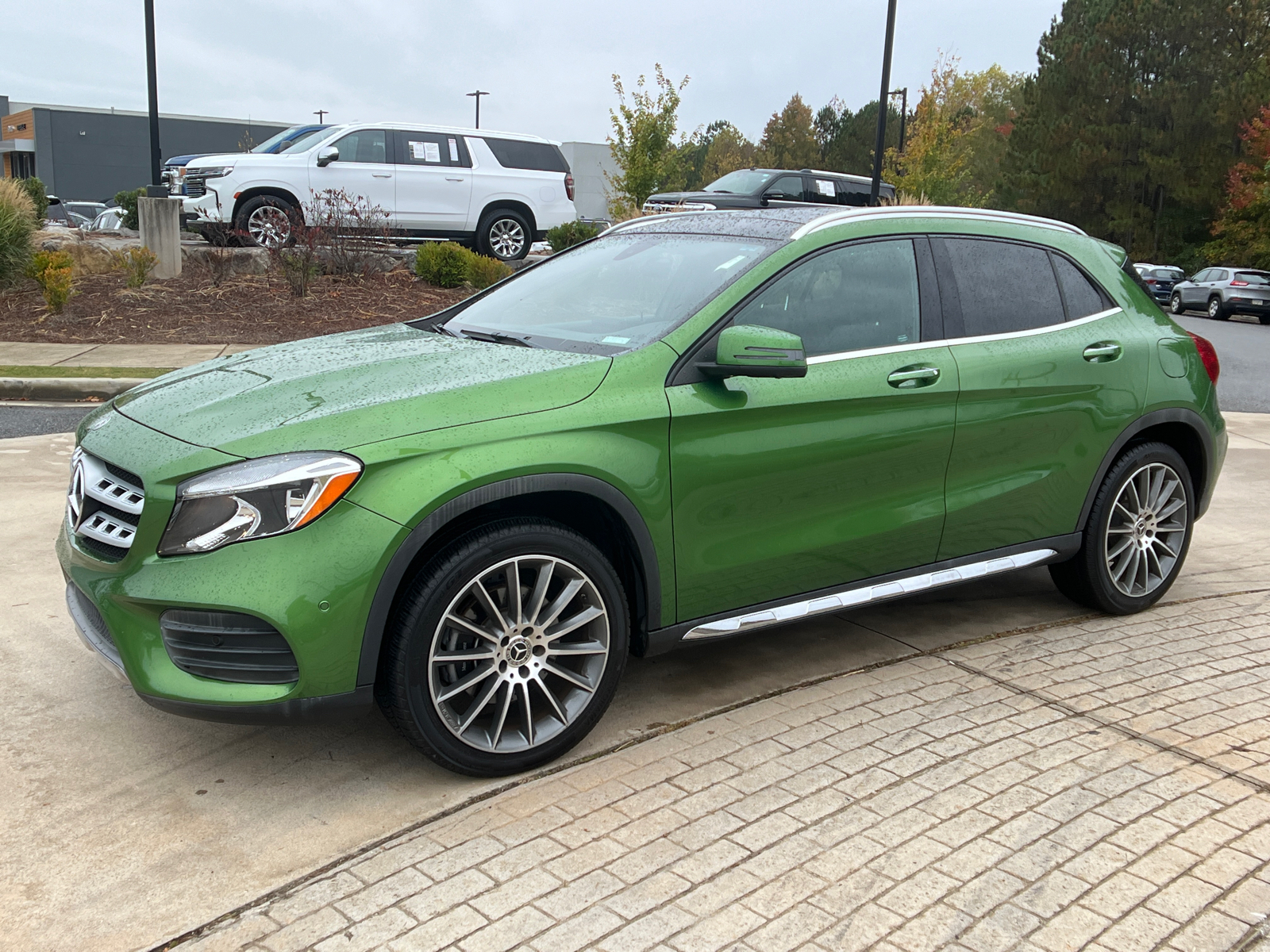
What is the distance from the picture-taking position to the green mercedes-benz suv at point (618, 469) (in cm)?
295

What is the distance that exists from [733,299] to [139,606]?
6.69 ft

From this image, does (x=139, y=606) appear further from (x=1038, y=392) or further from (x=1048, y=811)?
(x=1038, y=392)

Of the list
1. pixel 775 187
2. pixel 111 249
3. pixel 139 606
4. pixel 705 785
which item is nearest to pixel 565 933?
pixel 705 785

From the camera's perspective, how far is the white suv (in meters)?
14.7

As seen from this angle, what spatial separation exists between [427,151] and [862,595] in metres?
13.2

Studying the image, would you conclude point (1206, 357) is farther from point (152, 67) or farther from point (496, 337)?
point (152, 67)

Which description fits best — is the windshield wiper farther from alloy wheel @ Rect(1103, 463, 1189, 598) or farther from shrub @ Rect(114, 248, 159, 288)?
shrub @ Rect(114, 248, 159, 288)

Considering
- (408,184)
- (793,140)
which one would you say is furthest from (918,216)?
(793,140)

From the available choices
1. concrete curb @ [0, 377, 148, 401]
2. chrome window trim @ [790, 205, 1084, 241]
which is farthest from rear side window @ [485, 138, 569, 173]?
chrome window trim @ [790, 205, 1084, 241]

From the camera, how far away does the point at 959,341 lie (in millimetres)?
4238

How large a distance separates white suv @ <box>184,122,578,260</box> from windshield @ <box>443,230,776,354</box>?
436 inches

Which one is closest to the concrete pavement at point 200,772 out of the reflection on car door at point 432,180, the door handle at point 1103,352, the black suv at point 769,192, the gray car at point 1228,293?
the door handle at point 1103,352

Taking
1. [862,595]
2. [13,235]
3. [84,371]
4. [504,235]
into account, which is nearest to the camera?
[862,595]

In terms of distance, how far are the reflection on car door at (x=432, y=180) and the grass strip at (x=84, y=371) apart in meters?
5.64
